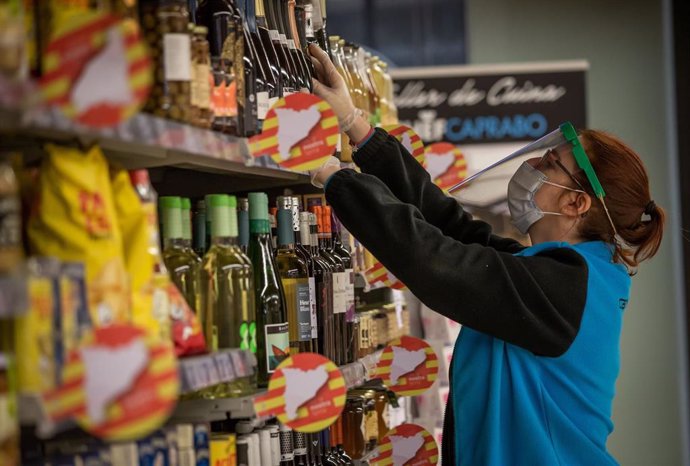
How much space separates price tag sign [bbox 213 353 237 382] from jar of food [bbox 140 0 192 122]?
1.52 ft

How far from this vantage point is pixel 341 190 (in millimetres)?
2307

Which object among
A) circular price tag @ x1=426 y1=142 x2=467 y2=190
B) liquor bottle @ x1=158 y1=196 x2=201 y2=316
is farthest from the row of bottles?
circular price tag @ x1=426 y1=142 x2=467 y2=190

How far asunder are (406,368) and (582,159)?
864 millimetres

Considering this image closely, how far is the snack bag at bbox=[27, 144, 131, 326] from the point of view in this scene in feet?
5.06

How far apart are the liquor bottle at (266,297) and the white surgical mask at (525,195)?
706 mm

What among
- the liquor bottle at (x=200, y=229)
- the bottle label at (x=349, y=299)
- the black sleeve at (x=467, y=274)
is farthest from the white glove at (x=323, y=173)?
the bottle label at (x=349, y=299)

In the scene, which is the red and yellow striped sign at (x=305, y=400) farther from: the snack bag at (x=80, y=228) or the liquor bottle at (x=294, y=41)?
the liquor bottle at (x=294, y=41)

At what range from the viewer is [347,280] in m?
2.87

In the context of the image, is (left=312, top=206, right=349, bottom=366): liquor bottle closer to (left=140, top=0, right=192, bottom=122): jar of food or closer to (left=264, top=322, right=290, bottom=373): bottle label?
(left=264, top=322, right=290, bottom=373): bottle label

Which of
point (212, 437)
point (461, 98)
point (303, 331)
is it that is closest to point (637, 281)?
point (461, 98)

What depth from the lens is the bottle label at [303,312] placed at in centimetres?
253

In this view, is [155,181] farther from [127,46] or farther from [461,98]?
[461,98]

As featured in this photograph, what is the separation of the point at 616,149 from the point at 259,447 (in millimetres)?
1234

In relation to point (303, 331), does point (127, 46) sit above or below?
above
